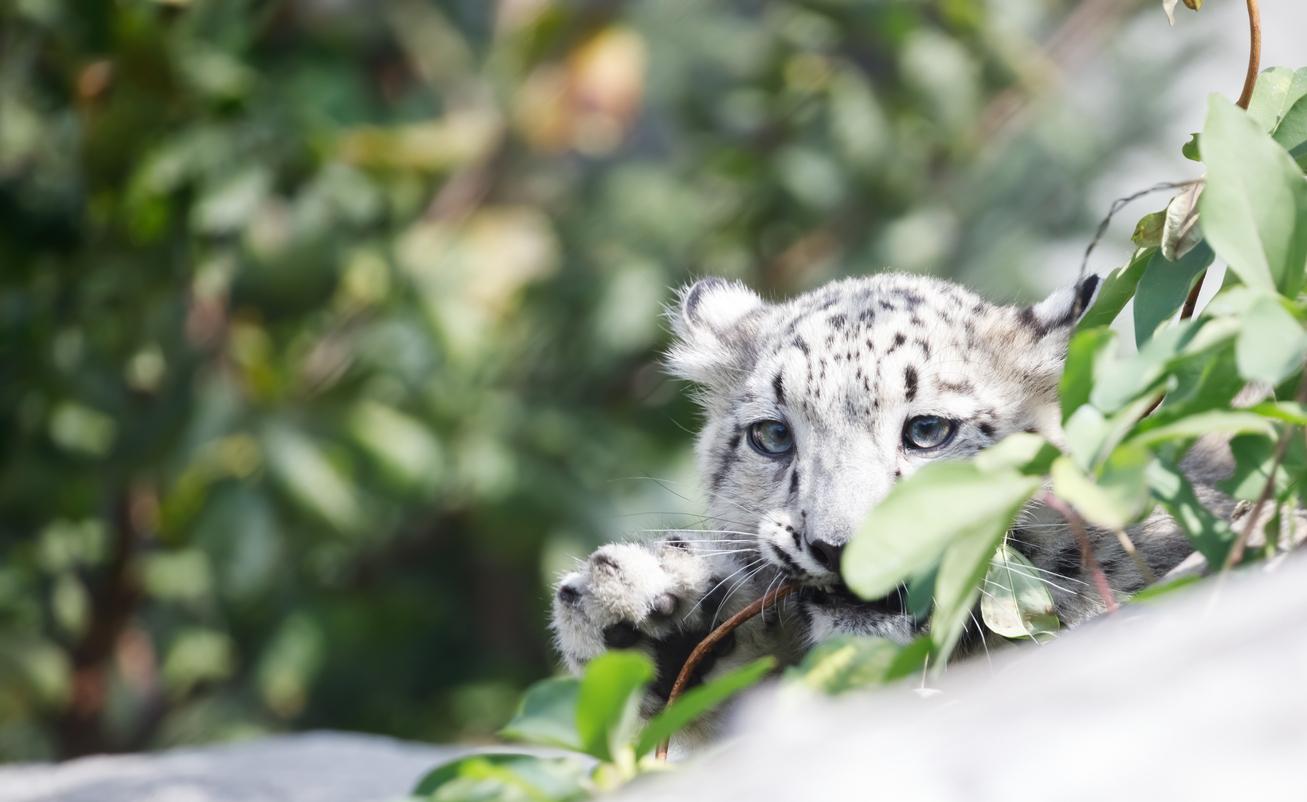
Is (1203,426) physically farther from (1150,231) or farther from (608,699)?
(1150,231)

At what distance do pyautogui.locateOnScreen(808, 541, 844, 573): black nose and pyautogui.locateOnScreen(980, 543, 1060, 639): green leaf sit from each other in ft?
0.82

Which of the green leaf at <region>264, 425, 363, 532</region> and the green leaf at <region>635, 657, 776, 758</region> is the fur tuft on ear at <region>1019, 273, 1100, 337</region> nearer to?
the green leaf at <region>635, 657, 776, 758</region>

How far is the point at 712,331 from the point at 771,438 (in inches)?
21.0

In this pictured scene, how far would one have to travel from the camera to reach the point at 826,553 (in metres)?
1.99

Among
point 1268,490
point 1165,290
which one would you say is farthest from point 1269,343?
point 1165,290

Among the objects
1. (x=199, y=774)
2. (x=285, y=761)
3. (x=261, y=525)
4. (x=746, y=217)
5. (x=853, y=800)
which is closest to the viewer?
(x=853, y=800)

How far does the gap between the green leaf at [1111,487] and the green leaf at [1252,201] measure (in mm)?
295

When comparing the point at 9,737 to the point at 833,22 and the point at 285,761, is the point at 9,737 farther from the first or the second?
the point at 833,22

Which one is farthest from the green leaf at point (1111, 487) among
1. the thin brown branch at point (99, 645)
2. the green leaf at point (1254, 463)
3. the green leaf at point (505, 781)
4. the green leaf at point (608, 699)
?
the thin brown branch at point (99, 645)

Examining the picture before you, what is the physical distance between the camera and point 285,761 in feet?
10.4

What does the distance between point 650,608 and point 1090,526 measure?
75 centimetres

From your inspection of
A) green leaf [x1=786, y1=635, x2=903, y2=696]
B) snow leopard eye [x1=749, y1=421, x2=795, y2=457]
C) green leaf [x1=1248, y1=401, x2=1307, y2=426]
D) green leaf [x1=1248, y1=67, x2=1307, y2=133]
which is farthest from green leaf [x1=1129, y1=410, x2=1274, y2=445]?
snow leopard eye [x1=749, y1=421, x2=795, y2=457]

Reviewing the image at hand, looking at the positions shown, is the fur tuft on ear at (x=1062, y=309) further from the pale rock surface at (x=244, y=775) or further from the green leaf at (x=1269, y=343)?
the pale rock surface at (x=244, y=775)

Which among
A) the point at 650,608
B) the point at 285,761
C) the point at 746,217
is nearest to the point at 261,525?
the point at 285,761
